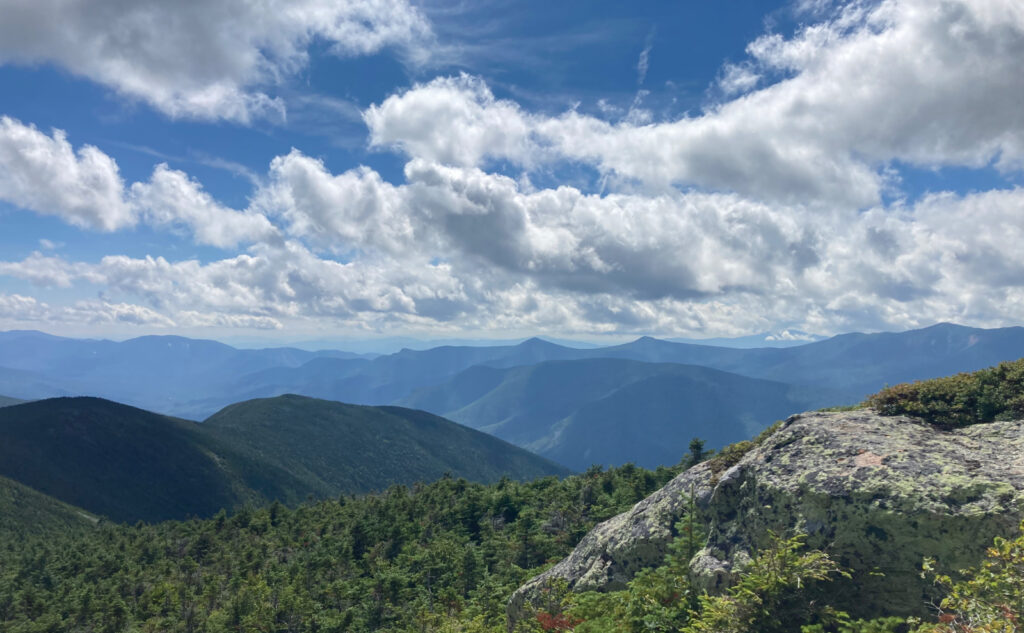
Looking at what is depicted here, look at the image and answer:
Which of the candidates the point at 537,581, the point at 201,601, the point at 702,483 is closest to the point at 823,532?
the point at 702,483

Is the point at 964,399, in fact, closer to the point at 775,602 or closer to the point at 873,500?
the point at 873,500

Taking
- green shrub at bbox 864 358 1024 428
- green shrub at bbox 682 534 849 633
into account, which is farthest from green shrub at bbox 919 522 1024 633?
green shrub at bbox 864 358 1024 428

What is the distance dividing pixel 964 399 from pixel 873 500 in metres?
8.82

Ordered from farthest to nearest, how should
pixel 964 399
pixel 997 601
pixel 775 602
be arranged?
pixel 964 399
pixel 775 602
pixel 997 601

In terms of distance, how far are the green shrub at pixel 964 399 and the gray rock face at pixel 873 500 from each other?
3.15ft

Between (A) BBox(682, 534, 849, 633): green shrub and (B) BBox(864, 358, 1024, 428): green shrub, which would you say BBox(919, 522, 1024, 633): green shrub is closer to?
(A) BBox(682, 534, 849, 633): green shrub

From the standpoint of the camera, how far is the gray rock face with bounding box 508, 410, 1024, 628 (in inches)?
526

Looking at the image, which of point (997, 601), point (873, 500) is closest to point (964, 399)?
point (873, 500)

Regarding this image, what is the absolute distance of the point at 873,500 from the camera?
47.1 ft

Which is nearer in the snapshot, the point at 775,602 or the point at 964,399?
the point at 775,602

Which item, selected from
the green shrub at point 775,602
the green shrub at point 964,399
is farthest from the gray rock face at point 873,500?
the green shrub at point 775,602

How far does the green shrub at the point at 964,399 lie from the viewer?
1867 centimetres

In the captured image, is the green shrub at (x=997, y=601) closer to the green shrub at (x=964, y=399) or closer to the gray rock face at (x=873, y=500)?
the gray rock face at (x=873, y=500)

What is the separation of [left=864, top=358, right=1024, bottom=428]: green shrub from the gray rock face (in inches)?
37.7
